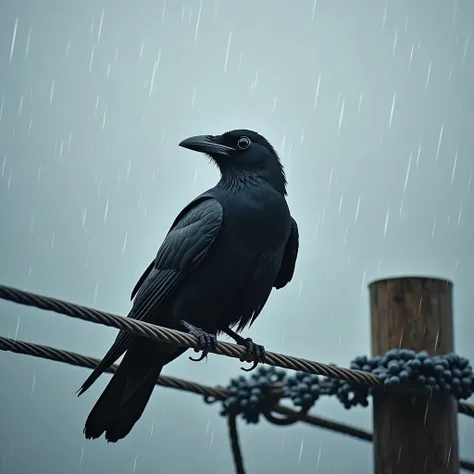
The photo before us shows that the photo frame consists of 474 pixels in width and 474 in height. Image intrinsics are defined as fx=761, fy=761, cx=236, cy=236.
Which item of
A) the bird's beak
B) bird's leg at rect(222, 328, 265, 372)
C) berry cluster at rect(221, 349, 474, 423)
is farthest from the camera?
the bird's beak

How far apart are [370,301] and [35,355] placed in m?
1.65

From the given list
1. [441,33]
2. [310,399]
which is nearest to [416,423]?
[310,399]

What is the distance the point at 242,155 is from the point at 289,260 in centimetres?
70

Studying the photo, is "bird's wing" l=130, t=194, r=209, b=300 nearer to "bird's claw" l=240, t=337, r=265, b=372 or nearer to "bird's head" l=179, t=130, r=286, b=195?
"bird's head" l=179, t=130, r=286, b=195

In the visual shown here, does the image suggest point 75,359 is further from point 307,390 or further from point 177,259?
point 307,390

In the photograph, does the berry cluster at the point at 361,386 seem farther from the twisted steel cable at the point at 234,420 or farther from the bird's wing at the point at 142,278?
the bird's wing at the point at 142,278

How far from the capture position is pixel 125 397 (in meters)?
4.00

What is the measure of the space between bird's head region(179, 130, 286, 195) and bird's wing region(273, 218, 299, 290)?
0.25 meters

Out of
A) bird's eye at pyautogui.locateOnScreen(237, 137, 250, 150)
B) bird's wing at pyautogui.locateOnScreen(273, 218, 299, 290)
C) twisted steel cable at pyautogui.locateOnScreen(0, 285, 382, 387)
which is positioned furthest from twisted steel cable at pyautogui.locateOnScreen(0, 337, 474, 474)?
bird's eye at pyautogui.locateOnScreen(237, 137, 250, 150)

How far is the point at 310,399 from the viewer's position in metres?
3.81

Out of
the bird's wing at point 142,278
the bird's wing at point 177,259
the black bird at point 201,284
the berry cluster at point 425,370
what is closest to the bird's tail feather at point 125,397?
the black bird at point 201,284

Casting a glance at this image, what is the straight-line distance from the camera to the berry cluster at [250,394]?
3975mm

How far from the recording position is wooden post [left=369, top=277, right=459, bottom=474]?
11.0ft

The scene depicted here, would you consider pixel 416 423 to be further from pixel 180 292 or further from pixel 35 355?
pixel 35 355
